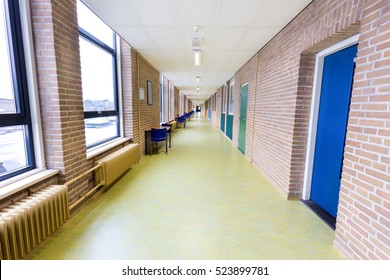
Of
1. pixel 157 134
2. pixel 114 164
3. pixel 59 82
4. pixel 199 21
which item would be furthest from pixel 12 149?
pixel 157 134

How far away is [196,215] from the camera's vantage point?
2611mm

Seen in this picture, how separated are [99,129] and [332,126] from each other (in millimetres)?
3886

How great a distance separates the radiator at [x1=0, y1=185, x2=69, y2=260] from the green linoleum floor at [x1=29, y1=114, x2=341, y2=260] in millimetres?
237

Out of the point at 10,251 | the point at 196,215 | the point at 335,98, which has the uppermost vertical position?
the point at 335,98

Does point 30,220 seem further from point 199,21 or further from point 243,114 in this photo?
point 243,114

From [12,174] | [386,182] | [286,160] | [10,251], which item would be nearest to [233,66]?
[286,160]

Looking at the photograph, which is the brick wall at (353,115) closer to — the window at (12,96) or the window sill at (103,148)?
the window sill at (103,148)

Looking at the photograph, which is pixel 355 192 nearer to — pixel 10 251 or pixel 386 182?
pixel 386 182

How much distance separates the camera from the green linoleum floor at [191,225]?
1926 millimetres

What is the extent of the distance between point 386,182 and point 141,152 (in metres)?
5.10

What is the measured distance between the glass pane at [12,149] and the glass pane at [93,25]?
1884mm

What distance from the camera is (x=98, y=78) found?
371 centimetres

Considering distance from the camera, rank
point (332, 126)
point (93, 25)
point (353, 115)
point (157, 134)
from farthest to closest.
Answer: point (157, 134)
point (93, 25)
point (332, 126)
point (353, 115)

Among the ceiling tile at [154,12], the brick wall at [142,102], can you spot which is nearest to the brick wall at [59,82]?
the ceiling tile at [154,12]
